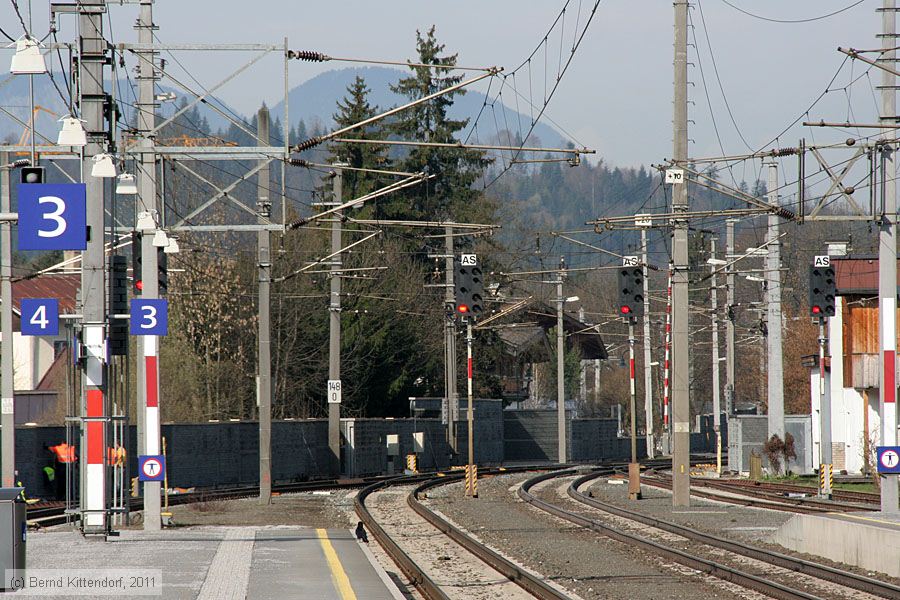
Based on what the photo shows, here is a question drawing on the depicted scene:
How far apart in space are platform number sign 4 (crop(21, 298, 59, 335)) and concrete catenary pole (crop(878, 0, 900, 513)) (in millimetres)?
16700

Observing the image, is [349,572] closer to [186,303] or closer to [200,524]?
[200,524]

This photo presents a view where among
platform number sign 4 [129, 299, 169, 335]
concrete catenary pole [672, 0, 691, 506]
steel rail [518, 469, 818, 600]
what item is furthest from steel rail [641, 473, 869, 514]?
platform number sign 4 [129, 299, 169, 335]

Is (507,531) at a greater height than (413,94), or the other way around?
(413,94)

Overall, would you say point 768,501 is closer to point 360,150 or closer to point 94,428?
point 94,428

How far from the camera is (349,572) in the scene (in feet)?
49.8

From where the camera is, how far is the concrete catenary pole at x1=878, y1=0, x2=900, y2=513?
79.0 feet

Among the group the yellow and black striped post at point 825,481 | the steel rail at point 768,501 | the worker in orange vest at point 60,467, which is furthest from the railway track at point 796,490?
the worker in orange vest at point 60,467

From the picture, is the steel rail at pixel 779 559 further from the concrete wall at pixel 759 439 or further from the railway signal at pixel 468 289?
the concrete wall at pixel 759 439

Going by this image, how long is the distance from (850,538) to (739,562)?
1.62 m

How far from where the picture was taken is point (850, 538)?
1772cm

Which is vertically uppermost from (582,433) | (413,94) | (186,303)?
(413,94)

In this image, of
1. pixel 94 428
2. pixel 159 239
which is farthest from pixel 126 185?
pixel 94 428

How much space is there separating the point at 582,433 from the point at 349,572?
2118 inches

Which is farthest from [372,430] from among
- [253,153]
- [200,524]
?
[253,153]
